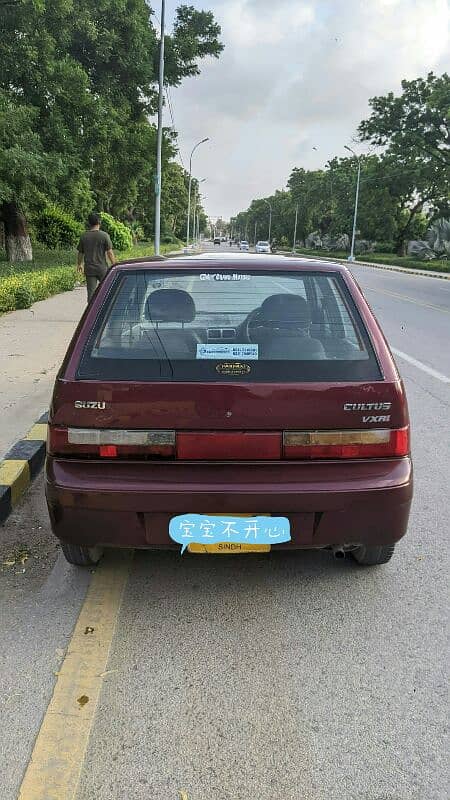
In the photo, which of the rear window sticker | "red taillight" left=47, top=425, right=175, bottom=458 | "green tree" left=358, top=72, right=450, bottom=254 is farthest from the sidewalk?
"green tree" left=358, top=72, right=450, bottom=254

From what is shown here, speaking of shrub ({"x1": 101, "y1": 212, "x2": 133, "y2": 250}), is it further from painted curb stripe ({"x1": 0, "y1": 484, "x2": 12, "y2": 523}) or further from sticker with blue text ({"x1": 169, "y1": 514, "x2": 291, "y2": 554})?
sticker with blue text ({"x1": 169, "y1": 514, "x2": 291, "y2": 554})

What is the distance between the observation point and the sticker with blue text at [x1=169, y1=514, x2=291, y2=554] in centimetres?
277

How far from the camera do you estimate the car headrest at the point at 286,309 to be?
123 inches

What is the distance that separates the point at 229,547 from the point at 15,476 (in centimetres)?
194

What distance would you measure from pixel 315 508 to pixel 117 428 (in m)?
0.89

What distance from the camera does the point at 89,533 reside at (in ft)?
9.39

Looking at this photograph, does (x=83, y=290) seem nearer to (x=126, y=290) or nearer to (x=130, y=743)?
(x=126, y=290)

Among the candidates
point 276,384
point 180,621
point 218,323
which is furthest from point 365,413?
point 180,621

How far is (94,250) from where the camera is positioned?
11.1 m

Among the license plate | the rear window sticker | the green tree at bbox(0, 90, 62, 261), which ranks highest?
the green tree at bbox(0, 90, 62, 261)

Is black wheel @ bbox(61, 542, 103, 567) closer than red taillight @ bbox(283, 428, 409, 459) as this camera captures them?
No

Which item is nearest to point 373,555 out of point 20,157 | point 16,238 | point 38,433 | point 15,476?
point 15,476

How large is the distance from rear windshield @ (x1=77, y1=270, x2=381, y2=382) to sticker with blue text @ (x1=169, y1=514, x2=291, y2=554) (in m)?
0.58

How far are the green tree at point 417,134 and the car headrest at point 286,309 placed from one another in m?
39.7
